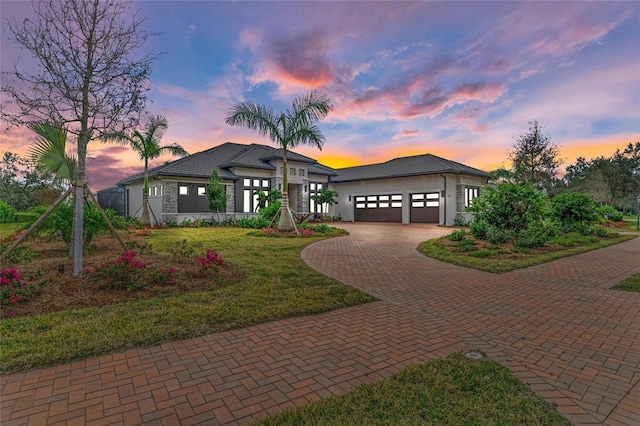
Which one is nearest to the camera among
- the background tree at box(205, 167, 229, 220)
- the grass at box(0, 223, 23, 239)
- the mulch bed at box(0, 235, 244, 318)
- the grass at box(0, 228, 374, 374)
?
the grass at box(0, 228, 374, 374)

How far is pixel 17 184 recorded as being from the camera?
33.9 m

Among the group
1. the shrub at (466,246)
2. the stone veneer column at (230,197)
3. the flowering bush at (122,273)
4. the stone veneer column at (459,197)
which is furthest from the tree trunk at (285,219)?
the stone veneer column at (459,197)

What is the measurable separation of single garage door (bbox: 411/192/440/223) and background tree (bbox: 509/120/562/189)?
679cm

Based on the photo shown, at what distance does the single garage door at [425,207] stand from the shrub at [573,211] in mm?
8724

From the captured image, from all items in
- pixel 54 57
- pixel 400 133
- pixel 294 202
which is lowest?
pixel 294 202

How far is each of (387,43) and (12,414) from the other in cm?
1363

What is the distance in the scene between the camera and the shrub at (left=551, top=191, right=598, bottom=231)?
1548cm

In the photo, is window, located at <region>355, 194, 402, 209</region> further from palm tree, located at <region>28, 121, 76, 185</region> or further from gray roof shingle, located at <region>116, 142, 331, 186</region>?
palm tree, located at <region>28, 121, 76, 185</region>

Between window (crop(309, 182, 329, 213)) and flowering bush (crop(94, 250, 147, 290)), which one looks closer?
flowering bush (crop(94, 250, 147, 290))

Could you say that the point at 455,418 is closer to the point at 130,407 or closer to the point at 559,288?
the point at 130,407

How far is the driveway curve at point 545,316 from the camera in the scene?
267cm

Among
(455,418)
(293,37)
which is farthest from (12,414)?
(293,37)

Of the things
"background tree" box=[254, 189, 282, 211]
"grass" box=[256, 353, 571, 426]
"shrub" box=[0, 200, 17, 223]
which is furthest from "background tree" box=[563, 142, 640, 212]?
"shrub" box=[0, 200, 17, 223]

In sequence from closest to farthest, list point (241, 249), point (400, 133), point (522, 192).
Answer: point (241, 249), point (522, 192), point (400, 133)
